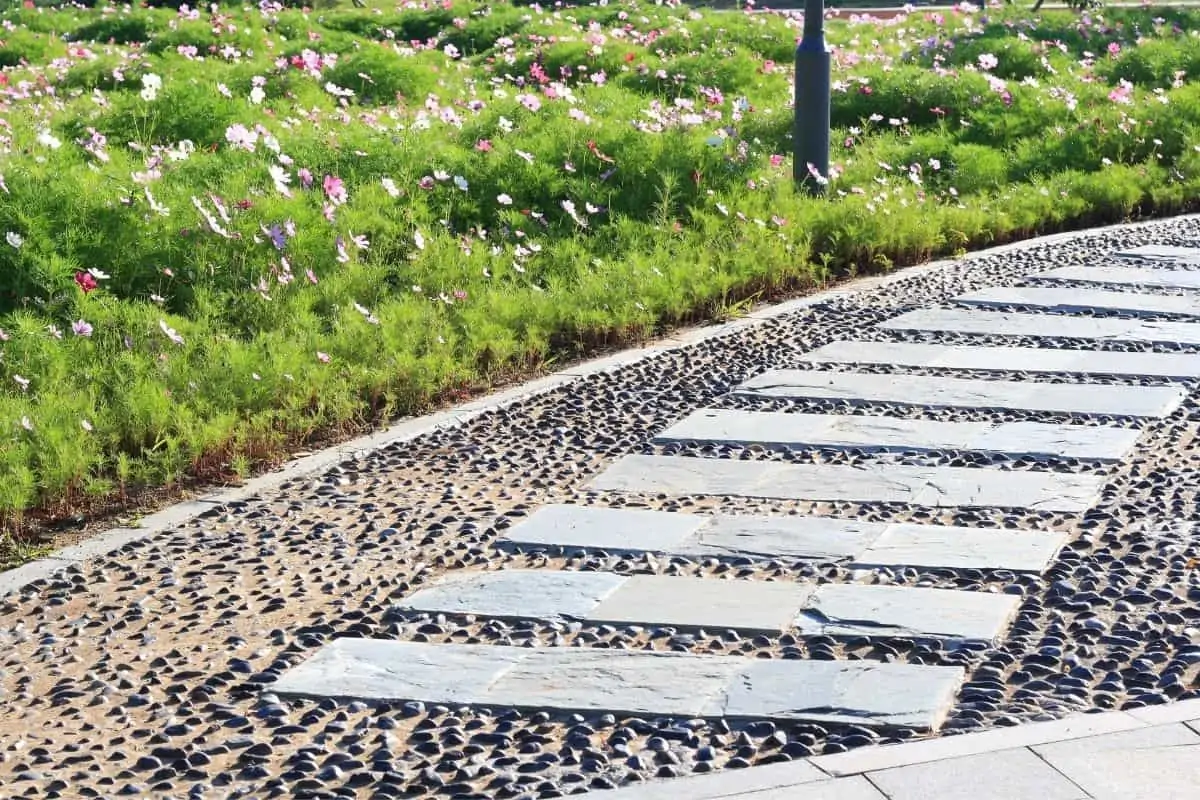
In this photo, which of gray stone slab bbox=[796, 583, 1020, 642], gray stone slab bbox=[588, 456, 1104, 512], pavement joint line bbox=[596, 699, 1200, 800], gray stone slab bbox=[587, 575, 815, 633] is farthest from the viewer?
gray stone slab bbox=[588, 456, 1104, 512]

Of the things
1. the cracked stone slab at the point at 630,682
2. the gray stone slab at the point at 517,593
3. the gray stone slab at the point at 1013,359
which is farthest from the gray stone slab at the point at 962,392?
the cracked stone slab at the point at 630,682

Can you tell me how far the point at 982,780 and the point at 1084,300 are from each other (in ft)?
16.9

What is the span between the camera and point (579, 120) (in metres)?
9.68

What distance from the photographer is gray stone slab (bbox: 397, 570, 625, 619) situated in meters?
4.15

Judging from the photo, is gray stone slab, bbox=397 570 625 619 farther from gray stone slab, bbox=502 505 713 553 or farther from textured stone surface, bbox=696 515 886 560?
textured stone surface, bbox=696 515 886 560

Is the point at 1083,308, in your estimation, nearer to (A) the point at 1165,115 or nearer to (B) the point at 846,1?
(A) the point at 1165,115

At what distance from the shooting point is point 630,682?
12.1 ft

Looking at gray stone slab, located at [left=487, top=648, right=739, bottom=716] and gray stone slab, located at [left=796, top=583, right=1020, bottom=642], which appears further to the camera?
gray stone slab, located at [left=796, top=583, right=1020, bottom=642]

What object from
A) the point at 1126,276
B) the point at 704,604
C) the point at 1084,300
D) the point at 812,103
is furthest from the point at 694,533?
the point at 812,103

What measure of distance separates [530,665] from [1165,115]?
9598mm

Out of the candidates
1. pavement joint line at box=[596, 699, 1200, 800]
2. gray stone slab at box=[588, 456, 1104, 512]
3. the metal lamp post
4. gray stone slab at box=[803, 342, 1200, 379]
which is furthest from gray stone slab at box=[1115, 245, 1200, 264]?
pavement joint line at box=[596, 699, 1200, 800]

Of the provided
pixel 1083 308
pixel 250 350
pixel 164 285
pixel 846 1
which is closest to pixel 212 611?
pixel 250 350

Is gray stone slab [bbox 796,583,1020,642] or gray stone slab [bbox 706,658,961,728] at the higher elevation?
gray stone slab [bbox 706,658,961,728]

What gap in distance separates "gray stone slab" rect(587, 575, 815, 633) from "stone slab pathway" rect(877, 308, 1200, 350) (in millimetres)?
3297
